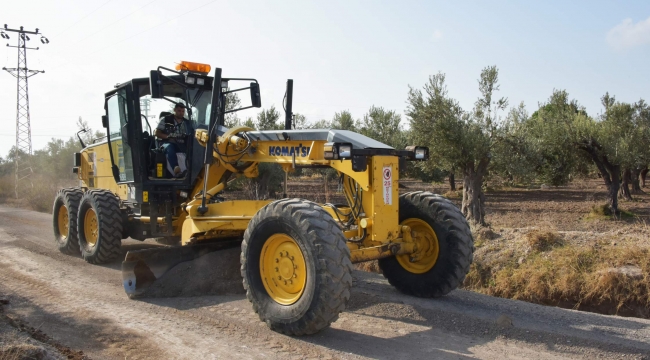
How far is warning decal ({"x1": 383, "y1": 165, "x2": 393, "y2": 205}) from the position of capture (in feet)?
19.6

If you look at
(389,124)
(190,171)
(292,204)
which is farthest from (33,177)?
(292,204)

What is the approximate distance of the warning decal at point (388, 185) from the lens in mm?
5980

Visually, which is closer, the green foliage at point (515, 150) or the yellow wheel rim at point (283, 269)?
the yellow wheel rim at point (283, 269)

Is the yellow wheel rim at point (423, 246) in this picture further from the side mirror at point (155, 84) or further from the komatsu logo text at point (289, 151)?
the side mirror at point (155, 84)

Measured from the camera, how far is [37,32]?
1233 inches

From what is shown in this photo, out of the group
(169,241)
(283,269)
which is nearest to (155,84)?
(283,269)

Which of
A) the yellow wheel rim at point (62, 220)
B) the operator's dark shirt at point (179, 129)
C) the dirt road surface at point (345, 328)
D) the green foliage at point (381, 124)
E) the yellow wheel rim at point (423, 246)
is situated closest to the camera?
the dirt road surface at point (345, 328)

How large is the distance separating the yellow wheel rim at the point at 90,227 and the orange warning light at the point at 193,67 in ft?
10.4

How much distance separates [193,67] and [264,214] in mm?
3768

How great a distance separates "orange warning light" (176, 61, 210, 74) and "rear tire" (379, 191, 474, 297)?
3.83 m

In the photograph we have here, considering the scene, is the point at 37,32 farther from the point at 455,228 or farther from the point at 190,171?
the point at 455,228

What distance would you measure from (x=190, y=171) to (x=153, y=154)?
0.86 m

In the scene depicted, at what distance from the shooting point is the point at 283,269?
5.62m

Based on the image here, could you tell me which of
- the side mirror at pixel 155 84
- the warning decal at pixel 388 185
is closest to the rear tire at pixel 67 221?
the side mirror at pixel 155 84
